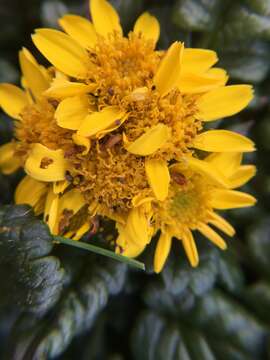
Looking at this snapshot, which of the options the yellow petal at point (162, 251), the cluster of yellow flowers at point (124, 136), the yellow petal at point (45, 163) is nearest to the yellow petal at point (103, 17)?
the cluster of yellow flowers at point (124, 136)

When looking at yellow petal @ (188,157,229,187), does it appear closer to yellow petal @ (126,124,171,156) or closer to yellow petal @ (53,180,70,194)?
yellow petal @ (126,124,171,156)

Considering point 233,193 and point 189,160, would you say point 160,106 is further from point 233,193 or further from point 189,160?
point 233,193

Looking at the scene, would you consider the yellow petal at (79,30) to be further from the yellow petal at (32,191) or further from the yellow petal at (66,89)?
the yellow petal at (32,191)

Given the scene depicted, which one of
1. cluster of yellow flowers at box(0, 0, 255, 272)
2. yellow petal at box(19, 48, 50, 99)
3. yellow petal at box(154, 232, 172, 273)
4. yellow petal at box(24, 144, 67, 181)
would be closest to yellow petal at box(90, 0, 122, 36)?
cluster of yellow flowers at box(0, 0, 255, 272)

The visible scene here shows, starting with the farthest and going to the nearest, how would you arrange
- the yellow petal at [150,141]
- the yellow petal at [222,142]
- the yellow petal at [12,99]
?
the yellow petal at [12,99], the yellow petal at [222,142], the yellow petal at [150,141]

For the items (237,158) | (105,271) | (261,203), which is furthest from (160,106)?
(261,203)

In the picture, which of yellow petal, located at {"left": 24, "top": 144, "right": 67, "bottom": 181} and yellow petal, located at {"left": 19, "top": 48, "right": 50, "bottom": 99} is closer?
yellow petal, located at {"left": 24, "top": 144, "right": 67, "bottom": 181}
